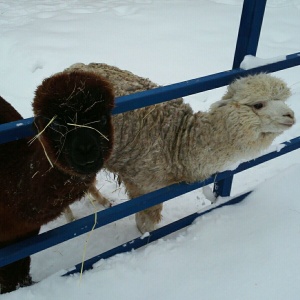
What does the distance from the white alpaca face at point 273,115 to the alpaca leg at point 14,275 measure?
165 centimetres

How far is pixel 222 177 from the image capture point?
239 centimetres

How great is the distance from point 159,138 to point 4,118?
1.03 meters

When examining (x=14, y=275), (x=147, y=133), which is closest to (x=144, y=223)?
(x=147, y=133)

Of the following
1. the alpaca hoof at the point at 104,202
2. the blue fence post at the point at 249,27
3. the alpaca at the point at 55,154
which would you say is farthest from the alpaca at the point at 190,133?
the alpaca at the point at 55,154

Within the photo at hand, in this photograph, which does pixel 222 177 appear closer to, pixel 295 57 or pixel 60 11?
pixel 295 57

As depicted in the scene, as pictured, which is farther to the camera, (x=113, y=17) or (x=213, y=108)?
(x=113, y=17)

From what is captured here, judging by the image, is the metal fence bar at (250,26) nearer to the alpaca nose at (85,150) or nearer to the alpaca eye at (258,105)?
the alpaca eye at (258,105)

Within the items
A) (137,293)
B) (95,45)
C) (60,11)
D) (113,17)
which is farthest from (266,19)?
(137,293)

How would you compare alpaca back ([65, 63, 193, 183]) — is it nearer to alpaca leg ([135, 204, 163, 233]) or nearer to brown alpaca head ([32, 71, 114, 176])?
alpaca leg ([135, 204, 163, 233])

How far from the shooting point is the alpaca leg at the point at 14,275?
204 centimetres

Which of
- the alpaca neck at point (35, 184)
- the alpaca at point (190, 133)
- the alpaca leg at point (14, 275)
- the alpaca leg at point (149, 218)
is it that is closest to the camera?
the alpaca neck at point (35, 184)

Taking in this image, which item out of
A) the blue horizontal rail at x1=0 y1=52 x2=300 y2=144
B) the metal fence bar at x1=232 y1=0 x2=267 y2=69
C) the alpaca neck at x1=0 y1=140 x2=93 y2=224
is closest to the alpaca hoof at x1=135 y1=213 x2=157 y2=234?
the alpaca neck at x1=0 y1=140 x2=93 y2=224

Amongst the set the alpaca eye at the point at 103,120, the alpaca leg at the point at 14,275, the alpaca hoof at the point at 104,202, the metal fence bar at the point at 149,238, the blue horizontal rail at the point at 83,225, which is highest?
the alpaca eye at the point at 103,120

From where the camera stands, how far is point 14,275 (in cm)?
207
